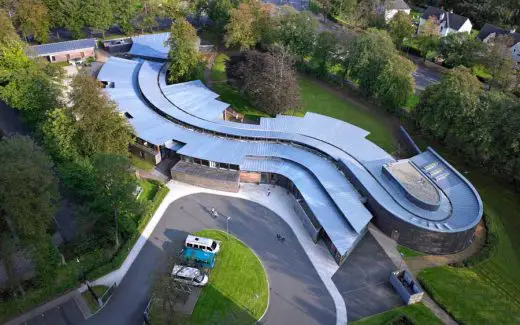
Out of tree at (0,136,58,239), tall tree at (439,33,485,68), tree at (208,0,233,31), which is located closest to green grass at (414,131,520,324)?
tree at (0,136,58,239)

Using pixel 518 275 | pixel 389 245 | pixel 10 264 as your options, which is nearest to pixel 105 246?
pixel 10 264

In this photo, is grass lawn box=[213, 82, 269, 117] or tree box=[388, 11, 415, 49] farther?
tree box=[388, 11, 415, 49]

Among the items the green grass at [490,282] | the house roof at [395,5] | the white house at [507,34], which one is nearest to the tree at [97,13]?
the house roof at [395,5]

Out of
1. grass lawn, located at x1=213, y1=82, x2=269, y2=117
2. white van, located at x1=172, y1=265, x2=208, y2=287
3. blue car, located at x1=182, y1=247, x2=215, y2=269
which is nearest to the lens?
white van, located at x1=172, y1=265, x2=208, y2=287

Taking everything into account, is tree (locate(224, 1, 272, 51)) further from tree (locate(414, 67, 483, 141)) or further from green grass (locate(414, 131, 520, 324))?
green grass (locate(414, 131, 520, 324))

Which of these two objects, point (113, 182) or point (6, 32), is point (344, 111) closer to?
point (113, 182)

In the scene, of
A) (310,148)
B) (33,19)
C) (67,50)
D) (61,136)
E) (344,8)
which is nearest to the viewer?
(61,136)

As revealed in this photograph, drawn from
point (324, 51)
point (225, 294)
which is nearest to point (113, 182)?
point (225, 294)

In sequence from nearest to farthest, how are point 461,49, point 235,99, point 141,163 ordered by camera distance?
point 141,163, point 235,99, point 461,49
